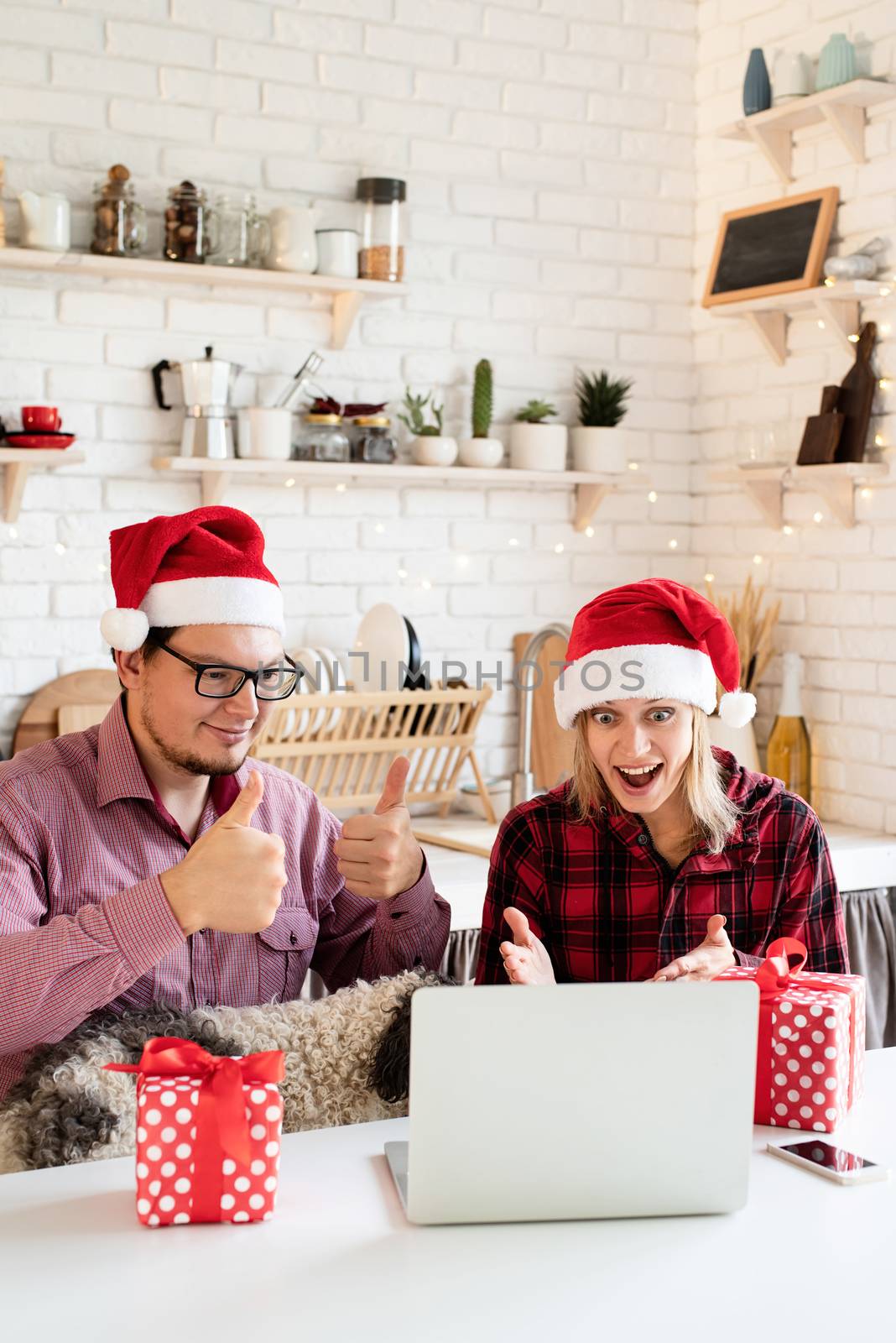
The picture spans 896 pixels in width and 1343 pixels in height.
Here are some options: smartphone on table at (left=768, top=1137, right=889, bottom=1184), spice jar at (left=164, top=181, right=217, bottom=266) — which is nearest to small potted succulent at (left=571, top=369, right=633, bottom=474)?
spice jar at (left=164, top=181, right=217, bottom=266)

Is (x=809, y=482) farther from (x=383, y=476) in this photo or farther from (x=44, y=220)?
(x=44, y=220)

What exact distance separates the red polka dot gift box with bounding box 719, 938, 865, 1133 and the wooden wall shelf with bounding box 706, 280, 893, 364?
6.61 ft

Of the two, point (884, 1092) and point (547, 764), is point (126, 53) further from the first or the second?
point (884, 1092)

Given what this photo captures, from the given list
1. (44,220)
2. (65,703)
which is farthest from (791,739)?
(44,220)

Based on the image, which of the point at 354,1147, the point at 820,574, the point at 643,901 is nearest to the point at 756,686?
the point at 820,574

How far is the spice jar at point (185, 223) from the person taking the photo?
118 inches

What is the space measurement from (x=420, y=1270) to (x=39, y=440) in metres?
2.10

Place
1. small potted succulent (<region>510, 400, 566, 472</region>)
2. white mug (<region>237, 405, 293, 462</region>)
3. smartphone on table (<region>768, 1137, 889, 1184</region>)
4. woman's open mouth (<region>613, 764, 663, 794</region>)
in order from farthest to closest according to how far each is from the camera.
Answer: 1. small potted succulent (<region>510, 400, 566, 472</region>)
2. white mug (<region>237, 405, 293, 462</region>)
3. woman's open mouth (<region>613, 764, 663, 794</region>)
4. smartphone on table (<region>768, 1137, 889, 1184</region>)

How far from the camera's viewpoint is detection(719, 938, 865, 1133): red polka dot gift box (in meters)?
1.44

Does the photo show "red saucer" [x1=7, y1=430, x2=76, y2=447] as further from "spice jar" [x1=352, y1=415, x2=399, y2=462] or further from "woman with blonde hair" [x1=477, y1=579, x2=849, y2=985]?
"woman with blonde hair" [x1=477, y1=579, x2=849, y2=985]

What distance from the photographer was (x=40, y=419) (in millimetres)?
2865

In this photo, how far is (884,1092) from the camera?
157cm

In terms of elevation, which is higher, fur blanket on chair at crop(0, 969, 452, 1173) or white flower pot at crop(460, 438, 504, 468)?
white flower pot at crop(460, 438, 504, 468)

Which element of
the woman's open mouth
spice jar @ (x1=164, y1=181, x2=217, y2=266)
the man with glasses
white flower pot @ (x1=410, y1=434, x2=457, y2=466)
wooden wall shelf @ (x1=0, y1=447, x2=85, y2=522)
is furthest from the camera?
white flower pot @ (x1=410, y1=434, x2=457, y2=466)
